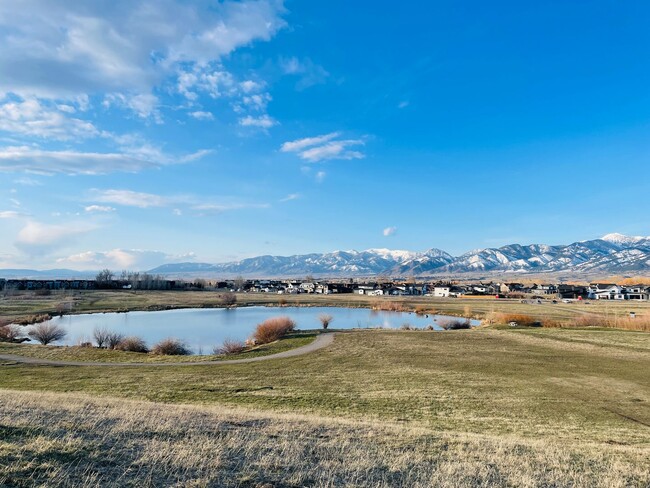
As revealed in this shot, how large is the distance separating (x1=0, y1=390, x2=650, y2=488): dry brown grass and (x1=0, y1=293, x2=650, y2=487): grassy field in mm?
44

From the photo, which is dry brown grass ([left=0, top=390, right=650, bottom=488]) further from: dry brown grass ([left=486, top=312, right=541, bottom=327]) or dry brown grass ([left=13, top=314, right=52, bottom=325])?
dry brown grass ([left=13, top=314, right=52, bottom=325])

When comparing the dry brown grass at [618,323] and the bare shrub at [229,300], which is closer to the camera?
the dry brown grass at [618,323]

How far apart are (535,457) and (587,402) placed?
11693mm

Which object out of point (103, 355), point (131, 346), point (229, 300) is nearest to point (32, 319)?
point (131, 346)

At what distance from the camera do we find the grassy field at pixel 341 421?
829cm

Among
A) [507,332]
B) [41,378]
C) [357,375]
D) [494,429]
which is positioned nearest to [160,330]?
[41,378]

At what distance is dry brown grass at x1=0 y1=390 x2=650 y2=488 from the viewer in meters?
7.62

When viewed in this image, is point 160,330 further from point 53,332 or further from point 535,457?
point 535,457

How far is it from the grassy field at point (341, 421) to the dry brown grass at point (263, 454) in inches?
1.7

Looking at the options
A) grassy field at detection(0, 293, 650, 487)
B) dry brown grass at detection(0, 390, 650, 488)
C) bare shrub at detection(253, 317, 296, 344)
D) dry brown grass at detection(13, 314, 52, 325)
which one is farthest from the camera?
dry brown grass at detection(13, 314, 52, 325)

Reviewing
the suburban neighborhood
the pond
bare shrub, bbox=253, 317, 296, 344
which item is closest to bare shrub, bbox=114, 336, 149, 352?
the pond

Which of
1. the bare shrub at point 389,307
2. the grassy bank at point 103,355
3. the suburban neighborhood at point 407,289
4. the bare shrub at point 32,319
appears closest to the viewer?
the grassy bank at point 103,355

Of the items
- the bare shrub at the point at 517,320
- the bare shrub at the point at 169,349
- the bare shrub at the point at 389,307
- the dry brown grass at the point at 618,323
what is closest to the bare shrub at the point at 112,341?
the bare shrub at the point at 169,349

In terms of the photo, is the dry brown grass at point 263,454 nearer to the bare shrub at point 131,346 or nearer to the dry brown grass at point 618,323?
the bare shrub at point 131,346
